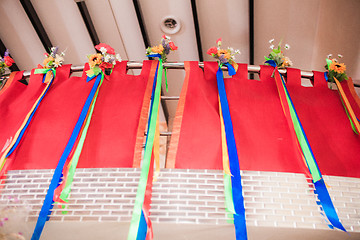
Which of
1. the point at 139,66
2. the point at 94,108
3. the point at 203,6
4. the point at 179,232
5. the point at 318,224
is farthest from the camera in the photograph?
the point at 203,6

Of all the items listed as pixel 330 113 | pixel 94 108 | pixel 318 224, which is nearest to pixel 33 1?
pixel 94 108

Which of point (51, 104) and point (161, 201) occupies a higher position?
point (51, 104)

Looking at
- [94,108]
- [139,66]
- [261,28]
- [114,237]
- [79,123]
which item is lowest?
[114,237]

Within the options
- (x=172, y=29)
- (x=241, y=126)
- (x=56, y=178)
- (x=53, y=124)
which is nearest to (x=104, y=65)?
(x=53, y=124)

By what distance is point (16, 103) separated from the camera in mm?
2438

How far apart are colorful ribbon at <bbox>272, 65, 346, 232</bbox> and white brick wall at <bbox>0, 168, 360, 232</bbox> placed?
2.8 inches

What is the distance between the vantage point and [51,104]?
2.35 meters

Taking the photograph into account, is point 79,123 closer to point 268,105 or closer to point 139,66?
point 139,66

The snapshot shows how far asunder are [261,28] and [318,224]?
265 centimetres

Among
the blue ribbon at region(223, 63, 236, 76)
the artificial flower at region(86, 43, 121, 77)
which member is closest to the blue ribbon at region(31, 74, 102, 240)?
the artificial flower at region(86, 43, 121, 77)

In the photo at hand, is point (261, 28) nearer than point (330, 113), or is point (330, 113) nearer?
point (330, 113)

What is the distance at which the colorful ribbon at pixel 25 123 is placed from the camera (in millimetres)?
1985

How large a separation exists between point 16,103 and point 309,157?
92.0 inches

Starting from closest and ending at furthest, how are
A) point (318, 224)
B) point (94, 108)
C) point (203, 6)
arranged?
point (318, 224), point (94, 108), point (203, 6)
